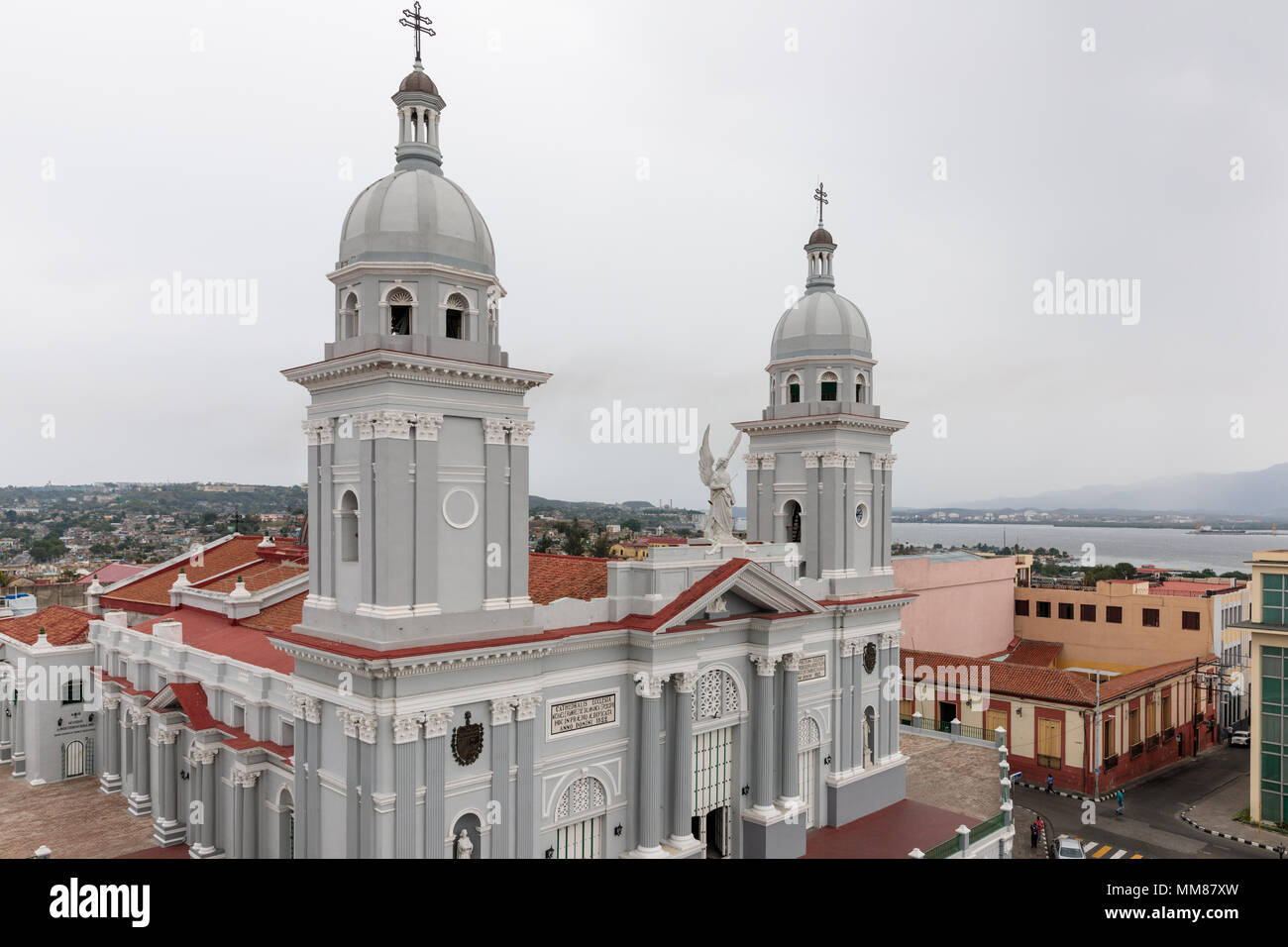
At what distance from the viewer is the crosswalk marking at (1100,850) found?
32.2m

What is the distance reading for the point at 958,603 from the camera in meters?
56.3

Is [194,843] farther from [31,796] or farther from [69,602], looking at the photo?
[69,602]

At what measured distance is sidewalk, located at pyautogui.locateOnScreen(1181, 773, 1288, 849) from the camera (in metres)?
34.9

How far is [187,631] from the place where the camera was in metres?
31.8

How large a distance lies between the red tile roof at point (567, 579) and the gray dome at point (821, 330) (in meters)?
11.4

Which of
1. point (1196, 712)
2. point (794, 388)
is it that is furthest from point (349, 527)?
point (1196, 712)

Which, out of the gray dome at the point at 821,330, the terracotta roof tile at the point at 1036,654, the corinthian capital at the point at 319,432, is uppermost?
the gray dome at the point at 821,330

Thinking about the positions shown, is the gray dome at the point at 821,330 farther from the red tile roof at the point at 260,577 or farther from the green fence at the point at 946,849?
the red tile roof at the point at 260,577

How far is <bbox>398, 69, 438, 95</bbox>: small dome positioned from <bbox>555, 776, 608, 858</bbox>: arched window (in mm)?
18544

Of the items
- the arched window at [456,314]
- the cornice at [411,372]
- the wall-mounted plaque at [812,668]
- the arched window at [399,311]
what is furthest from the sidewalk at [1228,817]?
the arched window at [399,311]

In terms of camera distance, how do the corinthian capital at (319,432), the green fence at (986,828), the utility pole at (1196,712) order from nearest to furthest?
the corinthian capital at (319,432) → the green fence at (986,828) → the utility pole at (1196,712)

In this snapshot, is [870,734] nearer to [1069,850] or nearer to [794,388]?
[1069,850]

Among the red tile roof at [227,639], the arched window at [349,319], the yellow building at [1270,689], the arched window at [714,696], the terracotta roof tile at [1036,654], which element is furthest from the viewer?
the terracotta roof tile at [1036,654]

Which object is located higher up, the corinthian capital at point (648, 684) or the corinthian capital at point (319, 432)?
the corinthian capital at point (319, 432)
